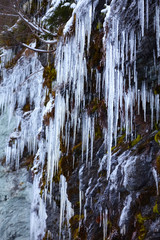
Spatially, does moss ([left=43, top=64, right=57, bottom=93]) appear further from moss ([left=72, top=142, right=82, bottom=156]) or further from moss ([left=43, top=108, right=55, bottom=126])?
moss ([left=72, top=142, right=82, bottom=156])

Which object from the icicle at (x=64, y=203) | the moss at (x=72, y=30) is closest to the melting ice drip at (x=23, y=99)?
the moss at (x=72, y=30)

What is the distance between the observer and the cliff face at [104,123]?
3.15 metres

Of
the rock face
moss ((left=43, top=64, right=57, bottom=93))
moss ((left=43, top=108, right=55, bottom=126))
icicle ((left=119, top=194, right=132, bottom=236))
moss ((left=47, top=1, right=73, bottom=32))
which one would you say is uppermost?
moss ((left=47, top=1, right=73, bottom=32))

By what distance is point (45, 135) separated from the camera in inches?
255

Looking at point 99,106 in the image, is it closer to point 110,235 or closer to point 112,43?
point 112,43

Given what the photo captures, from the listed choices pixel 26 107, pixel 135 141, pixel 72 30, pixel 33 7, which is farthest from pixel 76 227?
pixel 33 7

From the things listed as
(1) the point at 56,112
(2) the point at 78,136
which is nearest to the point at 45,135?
(1) the point at 56,112

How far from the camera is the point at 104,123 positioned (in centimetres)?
432

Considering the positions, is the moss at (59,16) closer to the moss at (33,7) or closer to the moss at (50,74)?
the moss at (50,74)

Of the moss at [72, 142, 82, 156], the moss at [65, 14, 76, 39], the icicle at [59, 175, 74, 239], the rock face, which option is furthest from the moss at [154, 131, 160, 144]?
the rock face

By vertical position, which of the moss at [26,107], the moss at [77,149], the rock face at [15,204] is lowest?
the rock face at [15,204]

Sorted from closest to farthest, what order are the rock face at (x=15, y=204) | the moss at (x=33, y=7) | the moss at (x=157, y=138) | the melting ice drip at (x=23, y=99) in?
the moss at (x=157, y=138)
the rock face at (x=15, y=204)
the melting ice drip at (x=23, y=99)
the moss at (x=33, y=7)

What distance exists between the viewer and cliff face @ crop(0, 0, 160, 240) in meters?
3.15

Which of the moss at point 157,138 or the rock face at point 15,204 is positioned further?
the rock face at point 15,204
